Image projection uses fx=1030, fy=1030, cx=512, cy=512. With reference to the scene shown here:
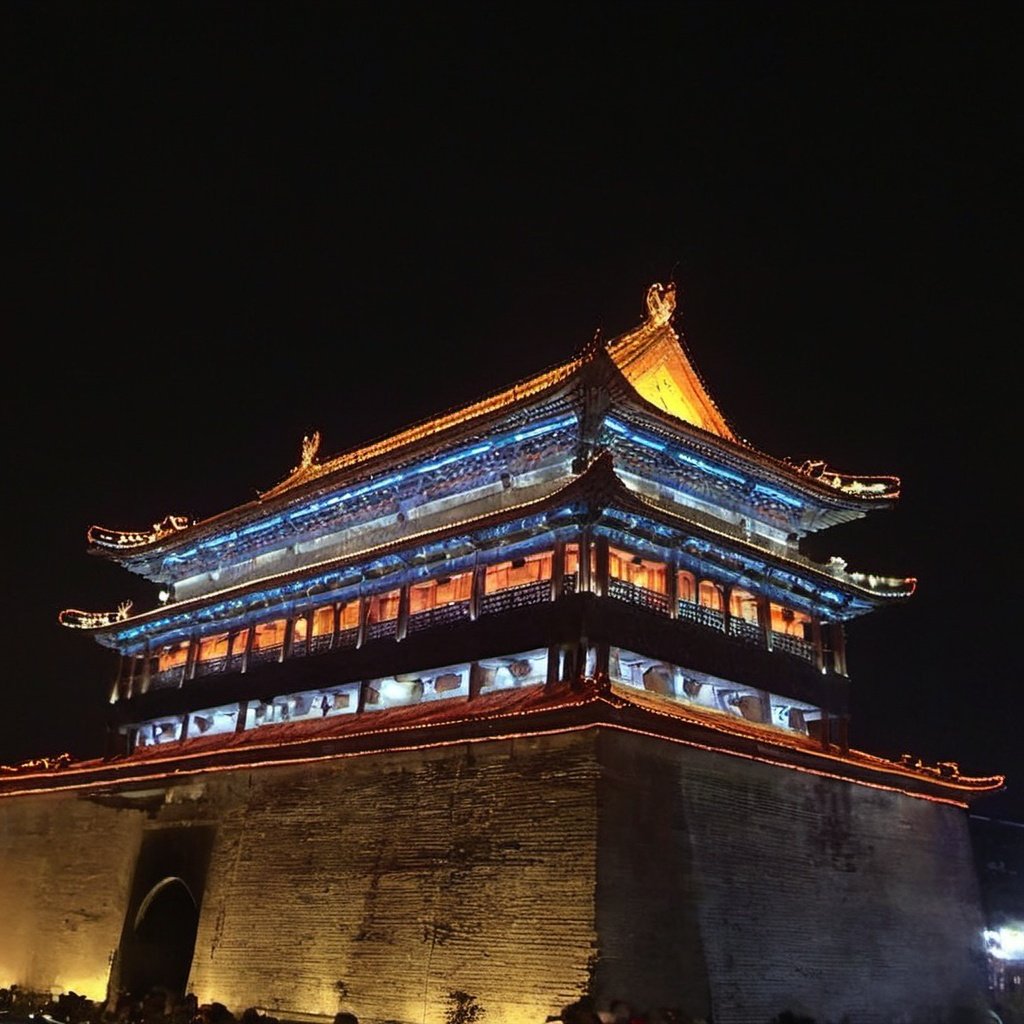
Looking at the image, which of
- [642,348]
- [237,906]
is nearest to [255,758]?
[237,906]

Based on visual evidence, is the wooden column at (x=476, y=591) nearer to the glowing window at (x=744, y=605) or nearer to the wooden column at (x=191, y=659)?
the glowing window at (x=744, y=605)

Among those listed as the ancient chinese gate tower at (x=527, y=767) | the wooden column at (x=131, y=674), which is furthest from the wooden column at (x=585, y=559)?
the wooden column at (x=131, y=674)

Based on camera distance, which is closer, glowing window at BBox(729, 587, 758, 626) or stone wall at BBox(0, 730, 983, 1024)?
stone wall at BBox(0, 730, 983, 1024)

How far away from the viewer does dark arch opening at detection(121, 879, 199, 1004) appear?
23.1 metres

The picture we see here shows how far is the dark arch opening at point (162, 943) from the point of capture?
23078mm

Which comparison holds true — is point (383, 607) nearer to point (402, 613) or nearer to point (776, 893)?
point (402, 613)

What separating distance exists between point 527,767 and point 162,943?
40.4 feet

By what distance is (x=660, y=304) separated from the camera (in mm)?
25156

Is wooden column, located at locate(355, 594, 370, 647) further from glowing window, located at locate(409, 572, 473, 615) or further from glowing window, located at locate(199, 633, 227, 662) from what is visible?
glowing window, located at locate(199, 633, 227, 662)

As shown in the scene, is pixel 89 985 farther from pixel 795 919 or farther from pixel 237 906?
pixel 795 919

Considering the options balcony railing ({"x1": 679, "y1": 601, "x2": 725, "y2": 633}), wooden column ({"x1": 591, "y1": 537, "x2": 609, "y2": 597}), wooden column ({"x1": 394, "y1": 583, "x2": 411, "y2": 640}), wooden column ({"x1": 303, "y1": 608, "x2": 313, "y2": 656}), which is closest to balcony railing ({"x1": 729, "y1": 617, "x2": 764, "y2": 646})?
balcony railing ({"x1": 679, "y1": 601, "x2": 725, "y2": 633})

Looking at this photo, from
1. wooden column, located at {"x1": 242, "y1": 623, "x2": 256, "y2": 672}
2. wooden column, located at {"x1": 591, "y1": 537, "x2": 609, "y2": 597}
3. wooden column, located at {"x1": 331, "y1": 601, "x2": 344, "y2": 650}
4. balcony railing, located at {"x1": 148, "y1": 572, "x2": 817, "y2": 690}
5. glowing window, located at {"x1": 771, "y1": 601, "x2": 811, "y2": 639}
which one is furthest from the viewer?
wooden column, located at {"x1": 242, "y1": 623, "x2": 256, "y2": 672}

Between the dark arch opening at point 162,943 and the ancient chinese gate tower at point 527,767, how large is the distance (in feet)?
0.28

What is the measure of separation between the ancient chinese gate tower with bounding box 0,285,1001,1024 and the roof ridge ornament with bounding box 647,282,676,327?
0.07 m
